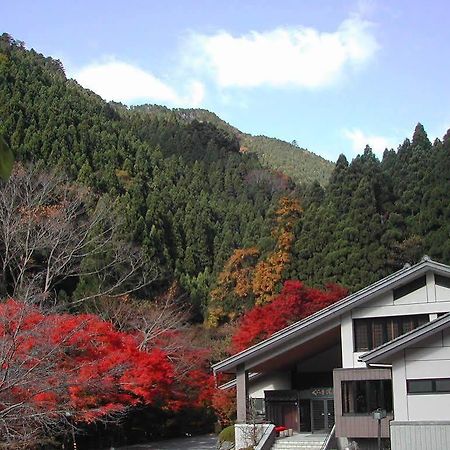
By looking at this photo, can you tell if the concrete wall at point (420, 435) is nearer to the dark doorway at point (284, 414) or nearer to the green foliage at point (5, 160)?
the dark doorway at point (284, 414)

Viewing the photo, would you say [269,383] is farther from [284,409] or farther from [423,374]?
[423,374]

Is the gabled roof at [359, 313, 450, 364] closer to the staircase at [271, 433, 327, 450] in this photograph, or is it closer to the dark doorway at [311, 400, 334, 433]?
the staircase at [271, 433, 327, 450]

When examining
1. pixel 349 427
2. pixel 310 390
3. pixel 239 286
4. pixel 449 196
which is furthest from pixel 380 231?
pixel 349 427

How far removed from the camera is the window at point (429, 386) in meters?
17.1

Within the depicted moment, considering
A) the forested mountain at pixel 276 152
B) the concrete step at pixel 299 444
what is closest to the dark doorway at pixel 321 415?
the concrete step at pixel 299 444

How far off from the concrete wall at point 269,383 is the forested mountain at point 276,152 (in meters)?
62.6

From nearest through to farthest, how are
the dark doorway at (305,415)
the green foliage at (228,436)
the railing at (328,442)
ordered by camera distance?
1. the railing at (328,442)
2. the green foliage at (228,436)
3. the dark doorway at (305,415)

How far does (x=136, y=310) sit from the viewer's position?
38.5 meters

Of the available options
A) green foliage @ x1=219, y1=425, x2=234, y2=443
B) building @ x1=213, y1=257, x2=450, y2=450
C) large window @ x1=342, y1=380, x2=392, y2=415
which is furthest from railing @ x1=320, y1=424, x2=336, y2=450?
green foliage @ x1=219, y1=425, x2=234, y2=443

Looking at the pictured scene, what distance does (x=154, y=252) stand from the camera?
164 ft

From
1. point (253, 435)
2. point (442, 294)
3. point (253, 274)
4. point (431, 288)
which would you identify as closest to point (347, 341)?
point (431, 288)

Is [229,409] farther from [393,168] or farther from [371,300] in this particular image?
[393,168]

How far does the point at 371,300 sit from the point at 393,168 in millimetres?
35087

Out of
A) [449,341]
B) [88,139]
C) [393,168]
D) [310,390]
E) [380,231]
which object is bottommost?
[310,390]
